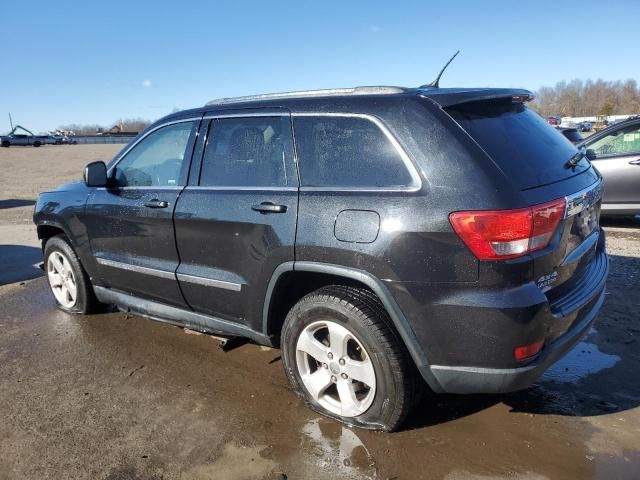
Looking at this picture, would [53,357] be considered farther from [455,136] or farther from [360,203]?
[455,136]

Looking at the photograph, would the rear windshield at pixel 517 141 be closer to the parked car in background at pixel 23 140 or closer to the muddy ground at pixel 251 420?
the muddy ground at pixel 251 420

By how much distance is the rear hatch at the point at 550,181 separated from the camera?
8.59ft

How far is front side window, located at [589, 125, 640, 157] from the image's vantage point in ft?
25.8

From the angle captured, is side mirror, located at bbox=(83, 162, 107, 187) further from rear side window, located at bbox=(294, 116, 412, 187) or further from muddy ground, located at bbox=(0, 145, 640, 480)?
rear side window, located at bbox=(294, 116, 412, 187)

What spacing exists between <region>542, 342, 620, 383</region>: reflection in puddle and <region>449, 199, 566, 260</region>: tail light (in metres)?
1.53

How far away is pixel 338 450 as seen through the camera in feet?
9.45

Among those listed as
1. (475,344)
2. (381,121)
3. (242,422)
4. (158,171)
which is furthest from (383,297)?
(158,171)

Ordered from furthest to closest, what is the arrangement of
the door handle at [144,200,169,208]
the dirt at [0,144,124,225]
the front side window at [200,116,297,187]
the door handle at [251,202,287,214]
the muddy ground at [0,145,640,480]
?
the dirt at [0,144,124,225], the door handle at [144,200,169,208], the front side window at [200,116,297,187], the door handle at [251,202,287,214], the muddy ground at [0,145,640,480]

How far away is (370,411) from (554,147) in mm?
1859

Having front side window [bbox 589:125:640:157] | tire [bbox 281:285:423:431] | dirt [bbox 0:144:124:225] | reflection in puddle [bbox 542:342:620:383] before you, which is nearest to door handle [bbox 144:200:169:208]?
tire [bbox 281:285:423:431]

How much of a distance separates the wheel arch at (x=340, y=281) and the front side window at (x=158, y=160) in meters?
1.19

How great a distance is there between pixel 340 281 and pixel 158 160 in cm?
195

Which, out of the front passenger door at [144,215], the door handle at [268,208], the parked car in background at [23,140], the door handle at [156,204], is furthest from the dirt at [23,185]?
the parked car in background at [23,140]

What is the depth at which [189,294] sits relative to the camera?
Result: 3.75 m
